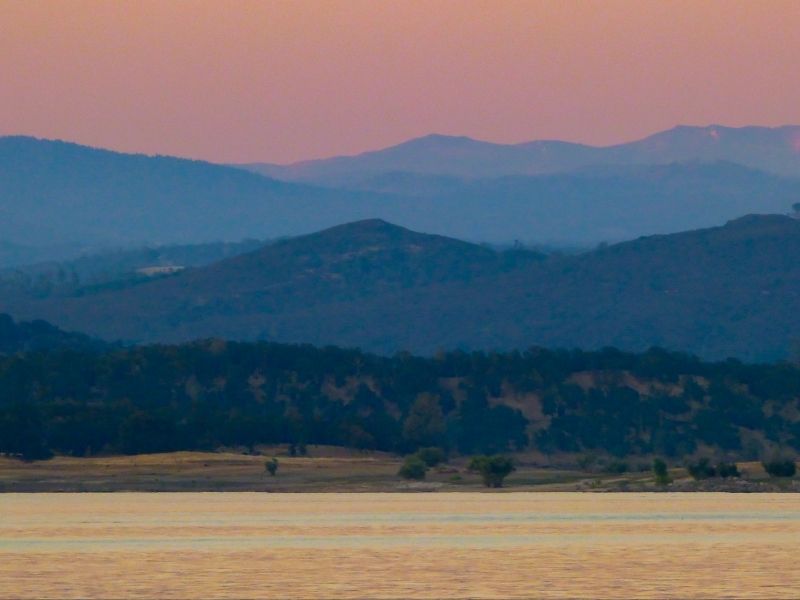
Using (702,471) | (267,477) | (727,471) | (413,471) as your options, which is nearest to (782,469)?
(727,471)

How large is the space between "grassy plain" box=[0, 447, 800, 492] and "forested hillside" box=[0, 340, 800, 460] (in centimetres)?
676

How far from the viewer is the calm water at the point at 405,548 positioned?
3152 centimetres

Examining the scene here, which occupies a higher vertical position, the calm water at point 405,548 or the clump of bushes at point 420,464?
the clump of bushes at point 420,464

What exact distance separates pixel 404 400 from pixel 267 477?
39.6 meters

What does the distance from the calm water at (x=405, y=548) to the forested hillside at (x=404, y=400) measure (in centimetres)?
2826

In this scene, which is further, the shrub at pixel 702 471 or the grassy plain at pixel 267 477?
the grassy plain at pixel 267 477

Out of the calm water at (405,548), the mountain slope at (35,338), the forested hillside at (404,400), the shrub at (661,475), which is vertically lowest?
the calm water at (405,548)

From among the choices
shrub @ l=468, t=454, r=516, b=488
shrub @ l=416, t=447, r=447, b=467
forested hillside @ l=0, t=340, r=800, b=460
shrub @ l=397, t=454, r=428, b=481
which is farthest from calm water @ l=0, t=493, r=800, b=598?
forested hillside @ l=0, t=340, r=800, b=460

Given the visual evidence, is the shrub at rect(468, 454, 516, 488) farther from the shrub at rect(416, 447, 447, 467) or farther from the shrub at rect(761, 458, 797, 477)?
the shrub at rect(761, 458, 797, 477)

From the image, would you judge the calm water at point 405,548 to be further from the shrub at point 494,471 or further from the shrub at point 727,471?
the shrub at point 494,471

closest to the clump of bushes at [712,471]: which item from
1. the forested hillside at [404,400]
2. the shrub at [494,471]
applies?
the shrub at [494,471]

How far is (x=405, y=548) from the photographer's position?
4006cm

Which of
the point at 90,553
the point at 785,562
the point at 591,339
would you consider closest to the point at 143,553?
the point at 90,553

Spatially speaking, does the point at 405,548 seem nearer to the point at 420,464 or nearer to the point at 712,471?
the point at 712,471
